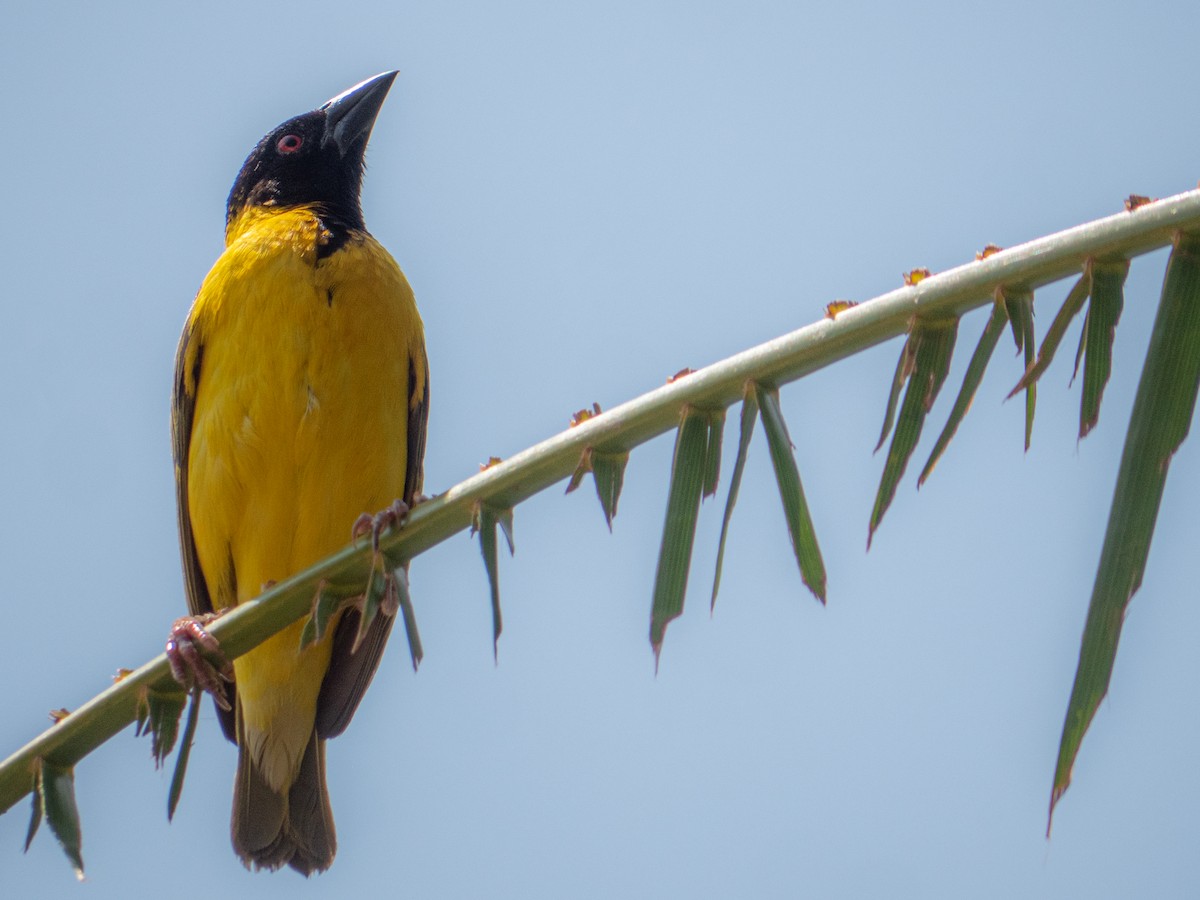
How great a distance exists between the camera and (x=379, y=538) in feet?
7.91

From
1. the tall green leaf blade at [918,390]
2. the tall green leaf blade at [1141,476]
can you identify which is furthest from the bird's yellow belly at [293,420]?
the tall green leaf blade at [1141,476]

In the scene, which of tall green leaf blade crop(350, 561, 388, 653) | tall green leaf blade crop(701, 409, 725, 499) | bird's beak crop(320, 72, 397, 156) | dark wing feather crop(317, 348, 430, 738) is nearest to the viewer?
tall green leaf blade crop(701, 409, 725, 499)

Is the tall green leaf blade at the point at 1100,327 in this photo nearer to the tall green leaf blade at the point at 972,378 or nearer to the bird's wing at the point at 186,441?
the tall green leaf blade at the point at 972,378

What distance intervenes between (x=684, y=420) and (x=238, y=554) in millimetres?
2313

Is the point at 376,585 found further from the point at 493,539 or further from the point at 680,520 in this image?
the point at 680,520

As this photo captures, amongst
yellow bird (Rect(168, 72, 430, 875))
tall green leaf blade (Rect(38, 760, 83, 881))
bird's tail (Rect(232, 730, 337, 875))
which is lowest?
bird's tail (Rect(232, 730, 337, 875))

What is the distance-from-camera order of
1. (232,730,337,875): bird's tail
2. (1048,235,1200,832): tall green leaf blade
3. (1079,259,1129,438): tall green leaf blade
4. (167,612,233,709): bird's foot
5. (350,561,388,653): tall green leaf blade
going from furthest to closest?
(232,730,337,875): bird's tail
(167,612,233,709): bird's foot
(350,561,388,653): tall green leaf blade
(1079,259,1129,438): tall green leaf blade
(1048,235,1200,832): tall green leaf blade

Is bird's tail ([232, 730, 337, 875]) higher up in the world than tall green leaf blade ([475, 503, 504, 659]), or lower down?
lower down

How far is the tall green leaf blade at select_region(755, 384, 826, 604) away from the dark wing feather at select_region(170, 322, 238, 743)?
251 cm

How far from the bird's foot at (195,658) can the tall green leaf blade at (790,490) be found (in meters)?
1.20

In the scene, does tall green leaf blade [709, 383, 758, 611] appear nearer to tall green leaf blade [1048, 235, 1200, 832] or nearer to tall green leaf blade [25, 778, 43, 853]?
A: tall green leaf blade [1048, 235, 1200, 832]

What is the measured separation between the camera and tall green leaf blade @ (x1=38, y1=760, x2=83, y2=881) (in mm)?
2291

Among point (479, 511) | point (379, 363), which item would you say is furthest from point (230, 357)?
point (479, 511)

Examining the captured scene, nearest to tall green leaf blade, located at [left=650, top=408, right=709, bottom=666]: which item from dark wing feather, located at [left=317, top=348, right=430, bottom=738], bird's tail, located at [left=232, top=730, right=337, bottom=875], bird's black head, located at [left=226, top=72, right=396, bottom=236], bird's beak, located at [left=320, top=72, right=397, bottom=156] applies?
dark wing feather, located at [left=317, top=348, right=430, bottom=738]
